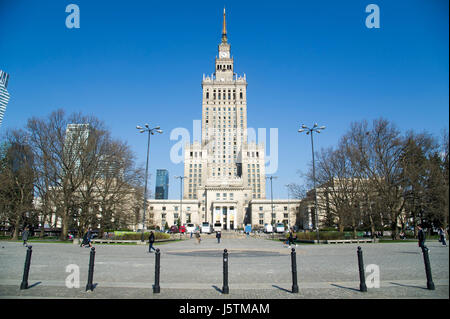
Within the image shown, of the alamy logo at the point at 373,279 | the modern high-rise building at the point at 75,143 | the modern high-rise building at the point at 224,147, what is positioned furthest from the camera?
the modern high-rise building at the point at 224,147

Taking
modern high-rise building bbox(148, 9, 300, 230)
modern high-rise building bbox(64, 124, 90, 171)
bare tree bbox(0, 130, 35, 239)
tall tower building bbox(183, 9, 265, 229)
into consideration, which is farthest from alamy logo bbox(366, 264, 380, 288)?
tall tower building bbox(183, 9, 265, 229)

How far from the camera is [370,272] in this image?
11.0 m

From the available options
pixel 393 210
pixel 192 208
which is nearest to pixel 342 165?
pixel 393 210

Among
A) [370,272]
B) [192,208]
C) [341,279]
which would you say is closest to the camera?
[341,279]

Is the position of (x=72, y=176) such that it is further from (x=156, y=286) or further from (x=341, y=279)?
(x=341, y=279)

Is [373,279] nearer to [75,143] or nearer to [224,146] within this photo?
[75,143]

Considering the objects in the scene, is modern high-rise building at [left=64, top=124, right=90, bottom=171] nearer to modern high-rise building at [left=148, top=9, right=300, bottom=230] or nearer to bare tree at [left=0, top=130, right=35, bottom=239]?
bare tree at [left=0, top=130, right=35, bottom=239]

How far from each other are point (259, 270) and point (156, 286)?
5813 millimetres

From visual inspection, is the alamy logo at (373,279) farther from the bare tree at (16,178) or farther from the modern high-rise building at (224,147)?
the modern high-rise building at (224,147)

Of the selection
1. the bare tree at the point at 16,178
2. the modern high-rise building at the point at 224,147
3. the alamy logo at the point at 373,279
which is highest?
the modern high-rise building at the point at 224,147

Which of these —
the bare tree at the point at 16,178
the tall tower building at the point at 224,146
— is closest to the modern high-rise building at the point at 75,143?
the bare tree at the point at 16,178

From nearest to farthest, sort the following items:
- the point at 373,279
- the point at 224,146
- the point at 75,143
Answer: the point at 373,279
the point at 75,143
the point at 224,146

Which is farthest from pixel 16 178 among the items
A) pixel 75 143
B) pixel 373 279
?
pixel 373 279
